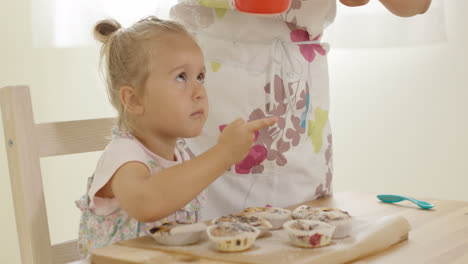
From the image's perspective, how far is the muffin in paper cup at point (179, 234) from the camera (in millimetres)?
691

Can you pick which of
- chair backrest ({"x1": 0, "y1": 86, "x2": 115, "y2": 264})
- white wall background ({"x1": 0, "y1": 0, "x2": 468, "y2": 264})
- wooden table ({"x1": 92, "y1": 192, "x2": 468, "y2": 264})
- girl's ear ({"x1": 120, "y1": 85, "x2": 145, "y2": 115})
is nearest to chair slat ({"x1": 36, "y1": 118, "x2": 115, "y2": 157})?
chair backrest ({"x1": 0, "y1": 86, "x2": 115, "y2": 264})

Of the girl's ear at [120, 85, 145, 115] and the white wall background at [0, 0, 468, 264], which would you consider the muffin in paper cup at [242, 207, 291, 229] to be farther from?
the white wall background at [0, 0, 468, 264]

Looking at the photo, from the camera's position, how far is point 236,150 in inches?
31.1

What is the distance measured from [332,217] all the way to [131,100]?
37 centimetres

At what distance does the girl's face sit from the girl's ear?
11mm

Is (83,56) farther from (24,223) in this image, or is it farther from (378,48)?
(24,223)

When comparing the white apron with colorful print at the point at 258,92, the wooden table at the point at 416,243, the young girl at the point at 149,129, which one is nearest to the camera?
the wooden table at the point at 416,243

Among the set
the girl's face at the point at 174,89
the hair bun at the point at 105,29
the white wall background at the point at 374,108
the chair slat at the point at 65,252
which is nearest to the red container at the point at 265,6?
the girl's face at the point at 174,89

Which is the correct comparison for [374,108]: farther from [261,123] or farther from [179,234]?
[179,234]

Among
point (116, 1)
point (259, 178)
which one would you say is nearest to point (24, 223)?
point (259, 178)

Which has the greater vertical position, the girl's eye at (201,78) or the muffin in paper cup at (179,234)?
the girl's eye at (201,78)

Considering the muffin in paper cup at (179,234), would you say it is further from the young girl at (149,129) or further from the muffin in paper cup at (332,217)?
the muffin in paper cup at (332,217)

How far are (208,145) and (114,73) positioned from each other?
22 centimetres

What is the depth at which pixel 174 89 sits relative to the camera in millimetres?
871
